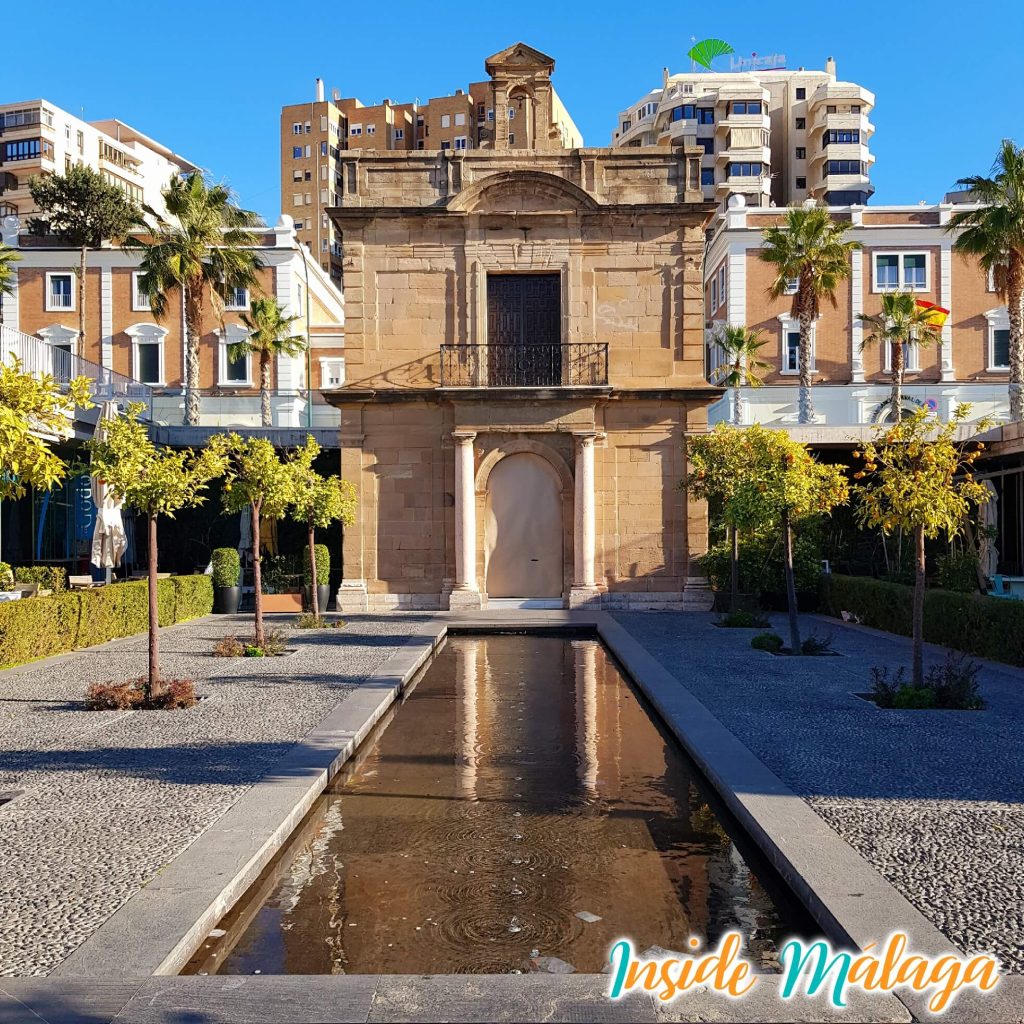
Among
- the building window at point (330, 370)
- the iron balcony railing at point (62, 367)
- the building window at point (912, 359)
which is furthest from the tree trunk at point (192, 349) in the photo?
the building window at point (912, 359)

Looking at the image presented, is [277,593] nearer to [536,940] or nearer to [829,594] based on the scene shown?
[829,594]

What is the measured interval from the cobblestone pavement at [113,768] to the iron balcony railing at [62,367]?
491 cm

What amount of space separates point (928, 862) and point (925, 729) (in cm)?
406

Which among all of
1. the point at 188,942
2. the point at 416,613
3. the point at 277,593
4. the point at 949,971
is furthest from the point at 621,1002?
the point at 277,593

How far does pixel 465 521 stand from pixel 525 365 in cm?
389

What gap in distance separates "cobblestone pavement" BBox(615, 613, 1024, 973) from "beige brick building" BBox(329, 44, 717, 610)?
8390 mm

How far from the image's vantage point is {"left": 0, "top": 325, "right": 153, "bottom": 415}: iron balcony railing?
18.6 meters

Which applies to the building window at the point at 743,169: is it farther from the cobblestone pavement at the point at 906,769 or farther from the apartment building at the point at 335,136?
the cobblestone pavement at the point at 906,769

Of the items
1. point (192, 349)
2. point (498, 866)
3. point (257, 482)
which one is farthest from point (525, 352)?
point (498, 866)

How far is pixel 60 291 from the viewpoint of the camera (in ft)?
144

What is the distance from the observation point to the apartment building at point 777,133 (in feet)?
243

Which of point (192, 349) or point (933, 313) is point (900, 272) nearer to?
point (933, 313)

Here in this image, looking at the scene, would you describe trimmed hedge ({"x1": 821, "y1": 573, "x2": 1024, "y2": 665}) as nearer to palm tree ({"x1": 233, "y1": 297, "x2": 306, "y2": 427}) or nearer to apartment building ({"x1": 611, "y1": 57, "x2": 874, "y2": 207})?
palm tree ({"x1": 233, "y1": 297, "x2": 306, "y2": 427})

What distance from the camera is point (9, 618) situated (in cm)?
1316
